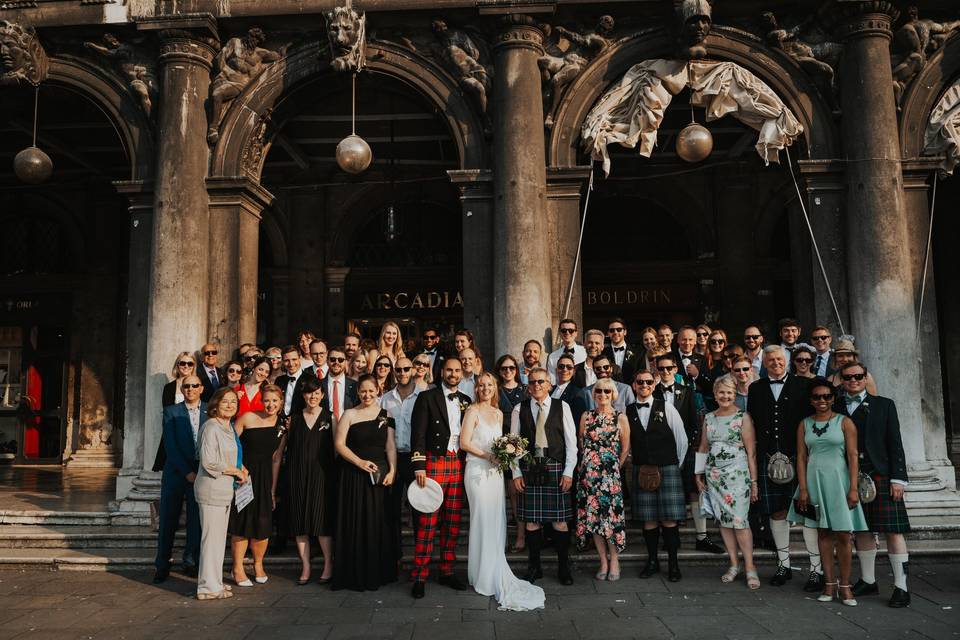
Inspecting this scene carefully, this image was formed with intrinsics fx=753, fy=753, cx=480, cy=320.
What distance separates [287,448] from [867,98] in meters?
7.93

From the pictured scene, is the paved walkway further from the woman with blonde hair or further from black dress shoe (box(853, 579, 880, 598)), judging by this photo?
the woman with blonde hair

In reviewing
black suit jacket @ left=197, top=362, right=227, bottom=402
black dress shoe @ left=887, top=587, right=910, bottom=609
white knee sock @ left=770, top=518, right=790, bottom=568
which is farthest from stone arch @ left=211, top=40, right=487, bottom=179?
black dress shoe @ left=887, top=587, right=910, bottom=609

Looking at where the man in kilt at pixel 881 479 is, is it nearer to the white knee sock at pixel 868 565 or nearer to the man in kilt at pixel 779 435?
the white knee sock at pixel 868 565

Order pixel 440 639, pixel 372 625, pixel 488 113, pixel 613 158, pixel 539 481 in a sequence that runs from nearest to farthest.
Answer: pixel 440 639 < pixel 372 625 < pixel 539 481 < pixel 488 113 < pixel 613 158

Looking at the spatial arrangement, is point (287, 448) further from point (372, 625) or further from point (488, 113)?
point (488, 113)

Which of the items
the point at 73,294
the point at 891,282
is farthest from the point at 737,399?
the point at 73,294

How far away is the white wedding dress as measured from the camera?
6.18 metres

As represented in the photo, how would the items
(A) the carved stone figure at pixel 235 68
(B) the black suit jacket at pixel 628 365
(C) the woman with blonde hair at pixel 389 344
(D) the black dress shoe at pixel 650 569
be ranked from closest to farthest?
(D) the black dress shoe at pixel 650 569, (B) the black suit jacket at pixel 628 365, (C) the woman with blonde hair at pixel 389 344, (A) the carved stone figure at pixel 235 68

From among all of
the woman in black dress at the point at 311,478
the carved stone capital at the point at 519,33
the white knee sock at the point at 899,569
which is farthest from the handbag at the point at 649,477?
the carved stone capital at the point at 519,33

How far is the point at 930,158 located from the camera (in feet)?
30.5

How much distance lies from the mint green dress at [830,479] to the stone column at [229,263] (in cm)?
689

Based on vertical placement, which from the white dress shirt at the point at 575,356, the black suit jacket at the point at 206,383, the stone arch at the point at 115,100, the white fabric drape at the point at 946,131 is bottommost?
the black suit jacket at the point at 206,383

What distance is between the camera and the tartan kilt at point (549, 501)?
6.44 meters

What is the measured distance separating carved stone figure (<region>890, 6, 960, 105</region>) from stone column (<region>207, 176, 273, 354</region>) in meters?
8.38
